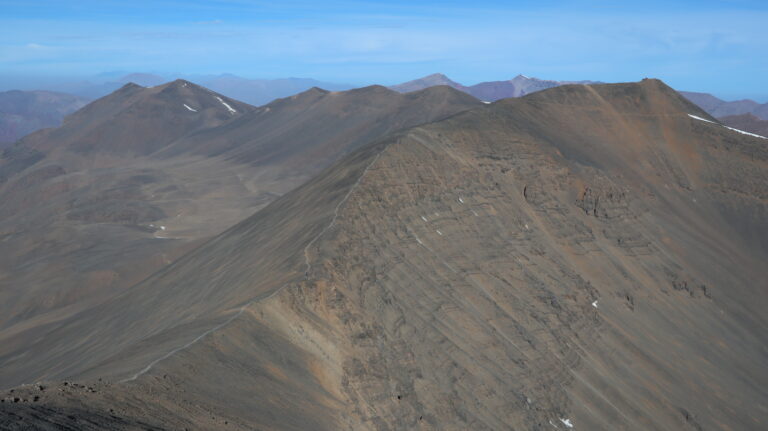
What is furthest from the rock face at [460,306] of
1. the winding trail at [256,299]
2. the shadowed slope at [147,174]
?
the shadowed slope at [147,174]

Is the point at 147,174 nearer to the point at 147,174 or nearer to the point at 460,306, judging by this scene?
the point at 147,174

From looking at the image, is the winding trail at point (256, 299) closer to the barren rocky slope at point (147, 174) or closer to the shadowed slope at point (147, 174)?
the shadowed slope at point (147, 174)

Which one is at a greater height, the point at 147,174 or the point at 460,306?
the point at 147,174

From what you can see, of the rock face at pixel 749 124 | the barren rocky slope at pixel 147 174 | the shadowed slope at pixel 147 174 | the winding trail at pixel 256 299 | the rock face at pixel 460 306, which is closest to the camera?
the winding trail at pixel 256 299

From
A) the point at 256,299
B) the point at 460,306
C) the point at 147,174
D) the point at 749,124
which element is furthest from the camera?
the point at 749,124

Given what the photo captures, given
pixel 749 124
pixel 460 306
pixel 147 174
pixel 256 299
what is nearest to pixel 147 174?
pixel 147 174

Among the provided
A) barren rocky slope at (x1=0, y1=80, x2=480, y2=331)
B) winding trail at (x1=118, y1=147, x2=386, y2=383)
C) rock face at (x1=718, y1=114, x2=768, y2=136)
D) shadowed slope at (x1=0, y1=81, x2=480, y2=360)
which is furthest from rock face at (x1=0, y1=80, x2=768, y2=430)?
rock face at (x1=718, y1=114, x2=768, y2=136)

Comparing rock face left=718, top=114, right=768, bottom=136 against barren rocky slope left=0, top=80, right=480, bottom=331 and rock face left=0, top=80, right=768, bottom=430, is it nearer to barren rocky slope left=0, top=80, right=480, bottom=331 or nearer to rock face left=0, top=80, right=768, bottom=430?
barren rocky slope left=0, top=80, right=480, bottom=331

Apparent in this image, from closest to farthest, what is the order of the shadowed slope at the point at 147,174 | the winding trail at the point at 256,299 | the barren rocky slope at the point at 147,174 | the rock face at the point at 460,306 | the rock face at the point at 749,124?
the winding trail at the point at 256,299, the rock face at the point at 460,306, the shadowed slope at the point at 147,174, the barren rocky slope at the point at 147,174, the rock face at the point at 749,124
